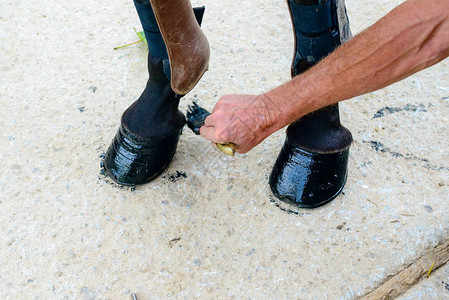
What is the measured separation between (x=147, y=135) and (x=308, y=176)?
0.49m

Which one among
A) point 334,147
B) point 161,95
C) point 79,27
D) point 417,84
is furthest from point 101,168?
point 417,84

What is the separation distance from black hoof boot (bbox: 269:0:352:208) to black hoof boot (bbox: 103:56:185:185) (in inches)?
13.9

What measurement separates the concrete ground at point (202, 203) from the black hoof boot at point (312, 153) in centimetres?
6

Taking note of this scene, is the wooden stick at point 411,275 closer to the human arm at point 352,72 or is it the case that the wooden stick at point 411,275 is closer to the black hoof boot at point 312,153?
the black hoof boot at point 312,153

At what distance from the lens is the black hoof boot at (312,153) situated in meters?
1.19

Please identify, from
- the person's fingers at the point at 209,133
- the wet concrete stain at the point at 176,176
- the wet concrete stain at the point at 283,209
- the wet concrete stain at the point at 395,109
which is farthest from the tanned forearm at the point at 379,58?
the wet concrete stain at the point at 395,109

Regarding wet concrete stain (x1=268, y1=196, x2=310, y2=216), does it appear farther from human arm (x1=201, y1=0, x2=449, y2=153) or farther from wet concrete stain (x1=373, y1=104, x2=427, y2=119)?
wet concrete stain (x1=373, y1=104, x2=427, y2=119)

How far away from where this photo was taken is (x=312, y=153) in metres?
1.30

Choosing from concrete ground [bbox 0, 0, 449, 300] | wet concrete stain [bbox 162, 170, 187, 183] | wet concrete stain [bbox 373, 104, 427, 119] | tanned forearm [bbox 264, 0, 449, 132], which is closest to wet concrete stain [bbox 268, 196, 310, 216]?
concrete ground [bbox 0, 0, 449, 300]

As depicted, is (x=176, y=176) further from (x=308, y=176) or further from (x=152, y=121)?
(x=308, y=176)

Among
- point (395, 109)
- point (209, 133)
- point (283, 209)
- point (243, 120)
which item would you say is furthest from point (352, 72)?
point (395, 109)

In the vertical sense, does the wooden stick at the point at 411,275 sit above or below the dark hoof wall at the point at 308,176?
below

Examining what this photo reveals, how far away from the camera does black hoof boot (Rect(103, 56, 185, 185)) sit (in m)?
1.35

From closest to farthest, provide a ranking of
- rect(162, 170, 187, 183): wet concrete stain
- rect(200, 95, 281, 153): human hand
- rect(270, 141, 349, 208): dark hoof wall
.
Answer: rect(200, 95, 281, 153): human hand → rect(270, 141, 349, 208): dark hoof wall → rect(162, 170, 187, 183): wet concrete stain
